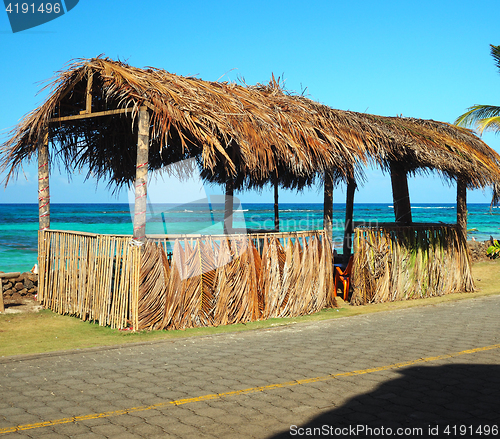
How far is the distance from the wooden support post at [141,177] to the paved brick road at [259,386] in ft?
5.02

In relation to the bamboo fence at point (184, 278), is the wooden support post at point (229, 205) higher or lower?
higher

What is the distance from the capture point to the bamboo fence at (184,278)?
608 centimetres

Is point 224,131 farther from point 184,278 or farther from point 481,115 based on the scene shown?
point 481,115

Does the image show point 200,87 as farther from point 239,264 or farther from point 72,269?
point 72,269

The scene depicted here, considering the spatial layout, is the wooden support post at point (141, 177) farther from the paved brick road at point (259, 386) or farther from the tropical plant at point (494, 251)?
the tropical plant at point (494, 251)

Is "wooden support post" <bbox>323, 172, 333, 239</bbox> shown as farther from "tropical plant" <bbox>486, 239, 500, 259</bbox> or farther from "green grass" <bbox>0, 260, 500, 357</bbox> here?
"tropical plant" <bbox>486, 239, 500, 259</bbox>

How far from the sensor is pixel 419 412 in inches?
137

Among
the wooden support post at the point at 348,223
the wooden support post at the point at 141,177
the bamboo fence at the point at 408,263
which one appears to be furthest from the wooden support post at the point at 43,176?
the wooden support post at the point at 348,223

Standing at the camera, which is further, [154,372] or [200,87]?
[200,87]

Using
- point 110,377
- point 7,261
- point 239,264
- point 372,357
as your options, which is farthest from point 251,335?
point 7,261

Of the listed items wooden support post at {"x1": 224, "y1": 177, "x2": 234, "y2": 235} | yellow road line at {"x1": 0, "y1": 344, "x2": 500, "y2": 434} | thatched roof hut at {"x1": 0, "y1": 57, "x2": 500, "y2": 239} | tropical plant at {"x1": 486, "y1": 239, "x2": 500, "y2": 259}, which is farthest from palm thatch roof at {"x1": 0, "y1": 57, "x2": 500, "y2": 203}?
tropical plant at {"x1": 486, "y1": 239, "x2": 500, "y2": 259}

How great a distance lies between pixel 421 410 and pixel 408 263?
18.4 feet

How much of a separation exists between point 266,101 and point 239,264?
307 cm

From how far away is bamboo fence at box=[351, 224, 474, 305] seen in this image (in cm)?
830
